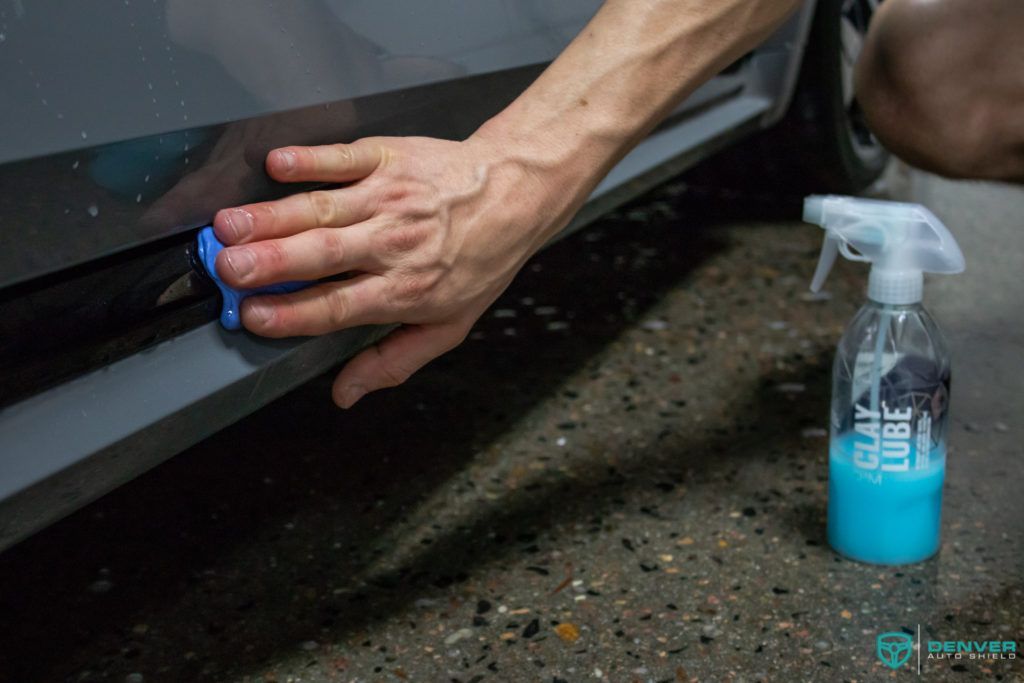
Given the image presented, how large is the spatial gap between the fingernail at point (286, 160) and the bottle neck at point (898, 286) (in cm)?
58

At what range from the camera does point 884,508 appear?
110 cm

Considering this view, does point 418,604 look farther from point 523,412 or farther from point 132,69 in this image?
point 132,69

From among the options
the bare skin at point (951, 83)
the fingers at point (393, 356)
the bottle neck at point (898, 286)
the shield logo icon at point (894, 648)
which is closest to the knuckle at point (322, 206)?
the fingers at point (393, 356)

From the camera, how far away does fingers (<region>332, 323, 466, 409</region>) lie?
38.5 inches

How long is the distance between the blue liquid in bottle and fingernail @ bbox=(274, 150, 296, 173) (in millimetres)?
630

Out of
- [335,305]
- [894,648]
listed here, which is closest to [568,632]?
[894,648]

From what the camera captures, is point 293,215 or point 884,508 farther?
point 884,508

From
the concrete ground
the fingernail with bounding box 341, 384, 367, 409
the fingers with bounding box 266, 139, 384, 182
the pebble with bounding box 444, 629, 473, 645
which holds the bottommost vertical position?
the concrete ground

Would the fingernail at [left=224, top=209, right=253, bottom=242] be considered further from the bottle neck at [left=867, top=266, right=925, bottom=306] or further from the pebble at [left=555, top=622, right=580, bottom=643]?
the bottle neck at [left=867, top=266, right=925, bottom=306]

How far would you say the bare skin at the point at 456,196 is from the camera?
2.71 ft

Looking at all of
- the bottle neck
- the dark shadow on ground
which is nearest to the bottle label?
the bottle neck

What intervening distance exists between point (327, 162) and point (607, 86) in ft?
0.93

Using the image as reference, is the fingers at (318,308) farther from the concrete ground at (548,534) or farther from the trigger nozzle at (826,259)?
the trigger nozzle at (826,259)

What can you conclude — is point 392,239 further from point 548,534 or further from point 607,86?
point 548,534
